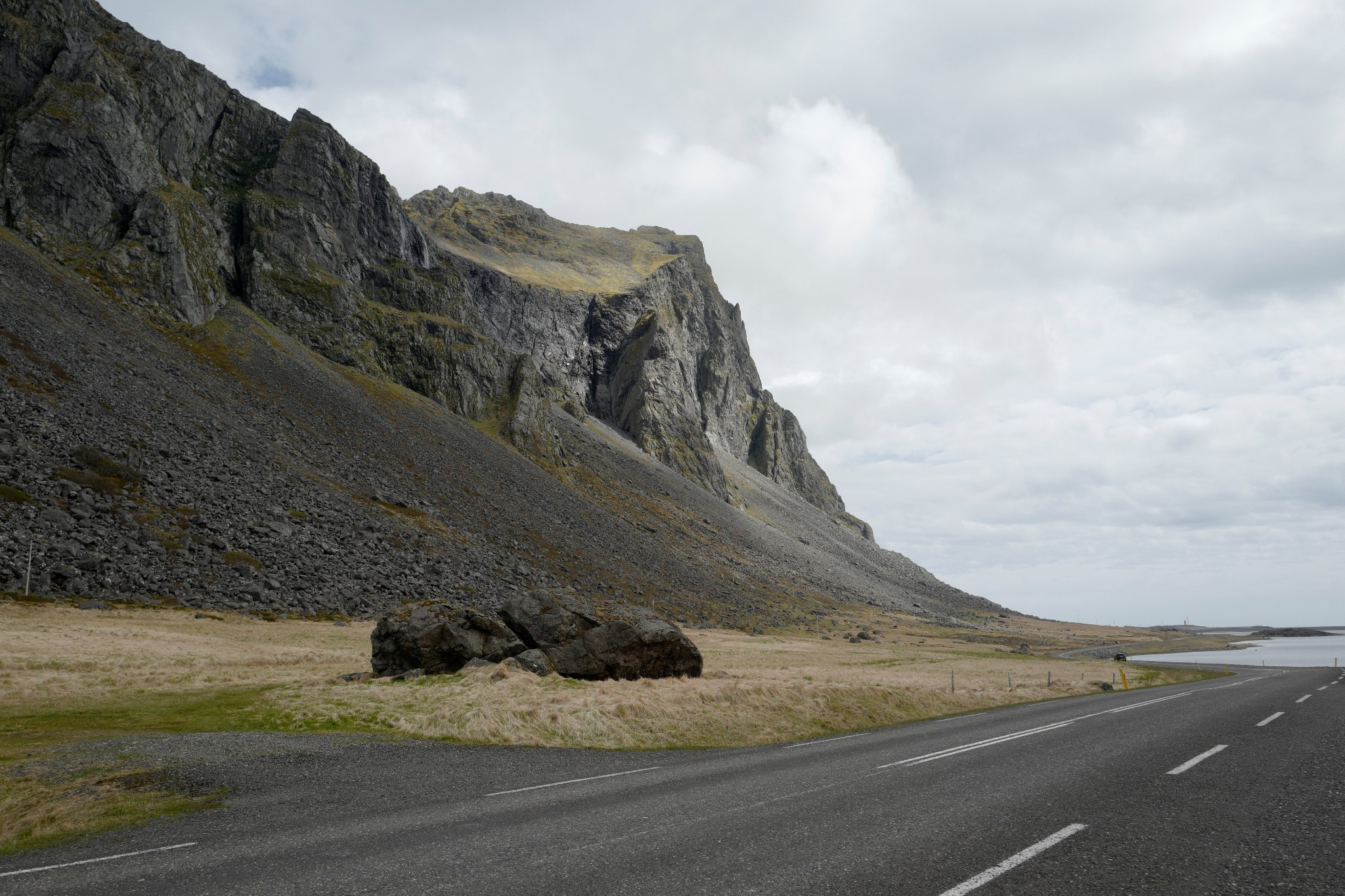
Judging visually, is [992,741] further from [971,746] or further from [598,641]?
[598,641]

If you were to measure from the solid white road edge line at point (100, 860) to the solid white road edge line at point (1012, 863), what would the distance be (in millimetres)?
9945

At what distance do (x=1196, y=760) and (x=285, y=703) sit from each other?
24141 millimetres

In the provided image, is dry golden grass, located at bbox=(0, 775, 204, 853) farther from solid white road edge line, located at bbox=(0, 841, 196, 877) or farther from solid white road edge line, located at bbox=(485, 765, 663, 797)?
solid white road edge line, located at bbox=(485, 765, 663, 797)

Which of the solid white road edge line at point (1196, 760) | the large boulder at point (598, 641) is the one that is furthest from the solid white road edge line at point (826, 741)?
the large boulder at point (598, 641)

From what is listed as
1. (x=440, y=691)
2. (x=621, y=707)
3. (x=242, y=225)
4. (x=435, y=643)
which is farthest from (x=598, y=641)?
(x=242, y=225)

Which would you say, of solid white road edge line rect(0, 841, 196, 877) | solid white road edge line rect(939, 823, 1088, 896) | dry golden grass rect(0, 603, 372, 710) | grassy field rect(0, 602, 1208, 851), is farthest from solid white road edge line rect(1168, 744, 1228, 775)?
dry golden grass rect(0, 603, 372, 710)

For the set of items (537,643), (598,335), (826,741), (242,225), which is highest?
(598,335)

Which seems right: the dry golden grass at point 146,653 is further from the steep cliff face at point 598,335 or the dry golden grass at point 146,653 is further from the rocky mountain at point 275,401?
the steep cliff face at point 598,335

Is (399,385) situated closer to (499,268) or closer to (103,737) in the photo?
(499,268)

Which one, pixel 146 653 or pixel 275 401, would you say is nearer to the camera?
pixel 146 653

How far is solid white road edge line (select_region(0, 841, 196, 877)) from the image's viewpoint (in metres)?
8.27

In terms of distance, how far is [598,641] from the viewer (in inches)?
1089

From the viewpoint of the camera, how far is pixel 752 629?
3155 inches

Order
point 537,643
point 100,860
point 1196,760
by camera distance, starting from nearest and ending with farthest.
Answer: point 100,860
point 1196,760
point 537,643
